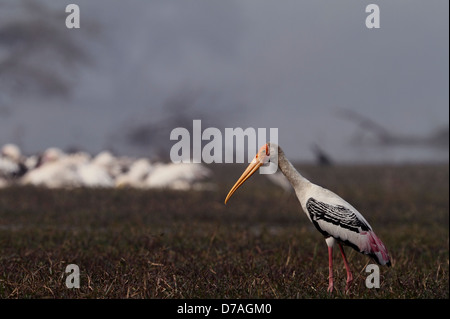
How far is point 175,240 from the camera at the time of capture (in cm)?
837

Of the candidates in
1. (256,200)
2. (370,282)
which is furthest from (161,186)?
(370,282)

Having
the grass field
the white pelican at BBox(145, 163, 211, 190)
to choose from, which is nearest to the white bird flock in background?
the white pelican at BBox(145, 163, 211, 190)

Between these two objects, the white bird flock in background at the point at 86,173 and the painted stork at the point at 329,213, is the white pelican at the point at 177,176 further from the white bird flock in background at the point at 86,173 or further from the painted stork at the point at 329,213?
the painted stork at the point at 329,213

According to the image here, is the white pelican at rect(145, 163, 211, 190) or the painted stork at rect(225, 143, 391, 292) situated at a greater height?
the white pelican at rect(145, 163, 211, 190)

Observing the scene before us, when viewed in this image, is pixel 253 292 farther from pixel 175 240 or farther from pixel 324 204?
pixel 175 240

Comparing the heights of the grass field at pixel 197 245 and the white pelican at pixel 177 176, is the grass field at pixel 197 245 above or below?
below

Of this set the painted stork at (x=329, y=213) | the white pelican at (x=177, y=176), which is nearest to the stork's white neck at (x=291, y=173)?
the painted stork at (x=329, y=213)

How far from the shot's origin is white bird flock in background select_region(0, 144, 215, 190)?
52.6ft

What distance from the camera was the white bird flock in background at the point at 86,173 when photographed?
1605cm

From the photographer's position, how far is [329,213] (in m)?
4.79

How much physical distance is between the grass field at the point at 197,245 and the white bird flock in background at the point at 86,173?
51.3 inches

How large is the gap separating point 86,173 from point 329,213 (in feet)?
41.2

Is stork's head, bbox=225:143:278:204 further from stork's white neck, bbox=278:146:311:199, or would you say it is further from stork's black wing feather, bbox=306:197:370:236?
stork's black wing feather, bbox=306:197:370:236

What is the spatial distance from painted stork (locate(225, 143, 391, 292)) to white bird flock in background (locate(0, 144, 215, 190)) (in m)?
10.7
